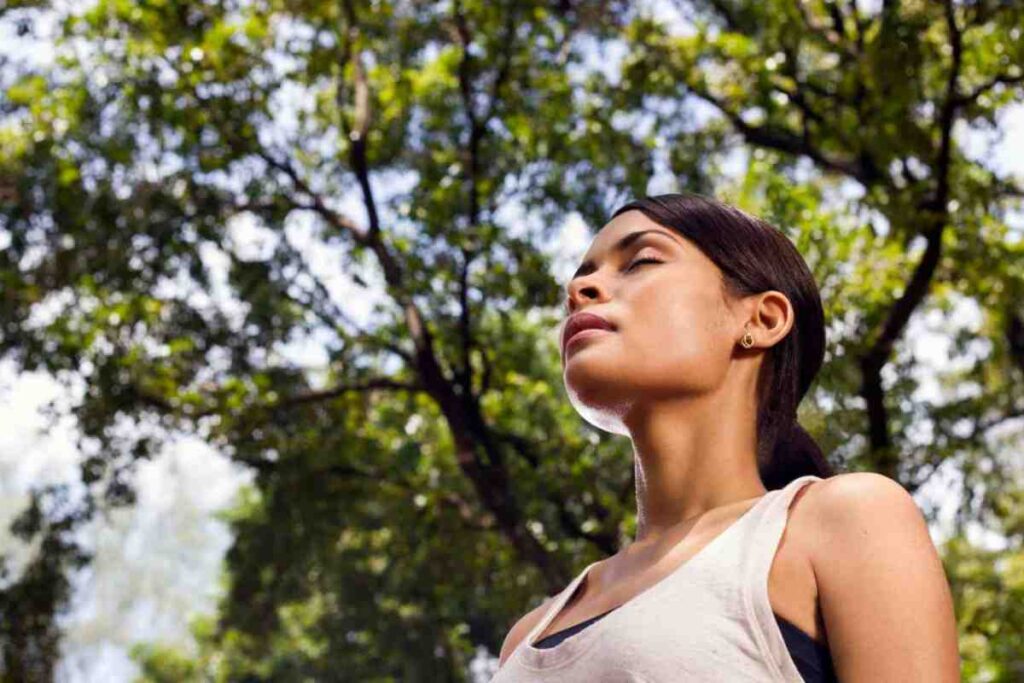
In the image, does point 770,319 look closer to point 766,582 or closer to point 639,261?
point 639,261

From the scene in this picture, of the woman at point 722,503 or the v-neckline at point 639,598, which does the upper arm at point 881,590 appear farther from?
the v-neckline at point 639,598

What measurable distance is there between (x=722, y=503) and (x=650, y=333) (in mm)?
262

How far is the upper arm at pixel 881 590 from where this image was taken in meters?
1.61

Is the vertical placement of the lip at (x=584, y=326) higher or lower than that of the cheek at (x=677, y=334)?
higher

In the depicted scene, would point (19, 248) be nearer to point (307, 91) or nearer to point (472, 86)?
point (307, 91)

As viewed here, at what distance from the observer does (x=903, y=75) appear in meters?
9.01

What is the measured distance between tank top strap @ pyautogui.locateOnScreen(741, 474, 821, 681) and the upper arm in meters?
0.05

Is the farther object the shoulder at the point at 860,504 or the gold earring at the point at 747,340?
the gold earring at the point at 747,340

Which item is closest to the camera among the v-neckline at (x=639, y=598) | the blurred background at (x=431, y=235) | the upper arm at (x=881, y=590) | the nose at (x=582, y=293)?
the upper arm at (x=881, y=590)

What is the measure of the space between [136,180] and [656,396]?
9213mm

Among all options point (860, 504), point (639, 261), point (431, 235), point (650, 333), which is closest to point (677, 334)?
point (650, 333)

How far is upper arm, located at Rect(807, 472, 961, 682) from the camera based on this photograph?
5.27 feet

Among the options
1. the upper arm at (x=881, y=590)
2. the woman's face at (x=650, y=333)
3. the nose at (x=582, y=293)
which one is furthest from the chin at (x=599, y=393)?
the upper arm at (x=881, y=590)

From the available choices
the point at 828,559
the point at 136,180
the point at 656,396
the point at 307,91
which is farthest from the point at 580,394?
the point at 307,91
